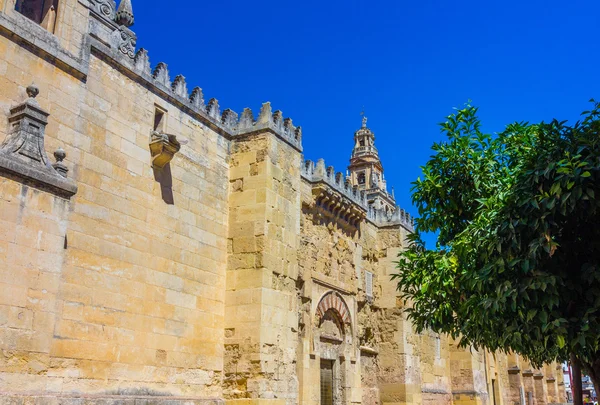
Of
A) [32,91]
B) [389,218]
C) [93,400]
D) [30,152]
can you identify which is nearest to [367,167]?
[389,218]

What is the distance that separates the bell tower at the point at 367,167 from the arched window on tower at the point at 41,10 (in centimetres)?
3741

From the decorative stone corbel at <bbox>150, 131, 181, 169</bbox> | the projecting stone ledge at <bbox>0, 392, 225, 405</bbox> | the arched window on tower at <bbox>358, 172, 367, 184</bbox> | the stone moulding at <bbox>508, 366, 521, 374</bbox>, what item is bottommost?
the projecting stone ledge at <bbox>0, 392, 225, 405</bbox>

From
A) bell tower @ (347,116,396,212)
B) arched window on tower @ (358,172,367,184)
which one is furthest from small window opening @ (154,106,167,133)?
arched window on tower @ (358,172,367,184)

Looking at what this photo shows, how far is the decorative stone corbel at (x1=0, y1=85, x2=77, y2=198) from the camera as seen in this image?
25.8 feet

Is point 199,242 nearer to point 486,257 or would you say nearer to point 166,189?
point 166,189

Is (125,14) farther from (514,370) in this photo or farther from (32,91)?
(514,370)

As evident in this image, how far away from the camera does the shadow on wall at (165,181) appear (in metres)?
11.6

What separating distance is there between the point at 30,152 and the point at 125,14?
46.6 feet

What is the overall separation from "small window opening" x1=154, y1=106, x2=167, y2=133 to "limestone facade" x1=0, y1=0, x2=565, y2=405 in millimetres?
37

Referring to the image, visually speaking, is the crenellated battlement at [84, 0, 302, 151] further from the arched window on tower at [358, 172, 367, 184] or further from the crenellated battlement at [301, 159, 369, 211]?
the arched window on tower at [358, 172, 367, 184]

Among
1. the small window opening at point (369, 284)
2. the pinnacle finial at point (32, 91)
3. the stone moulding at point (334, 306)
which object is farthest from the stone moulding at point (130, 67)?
the small window opening at point (369, 284)

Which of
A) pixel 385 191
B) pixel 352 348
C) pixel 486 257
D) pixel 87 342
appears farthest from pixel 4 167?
pixel 385 191

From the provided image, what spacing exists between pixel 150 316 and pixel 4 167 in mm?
4065

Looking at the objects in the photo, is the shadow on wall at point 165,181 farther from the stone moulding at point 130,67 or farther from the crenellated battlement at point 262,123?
the crenellated battlement at point 262,123
